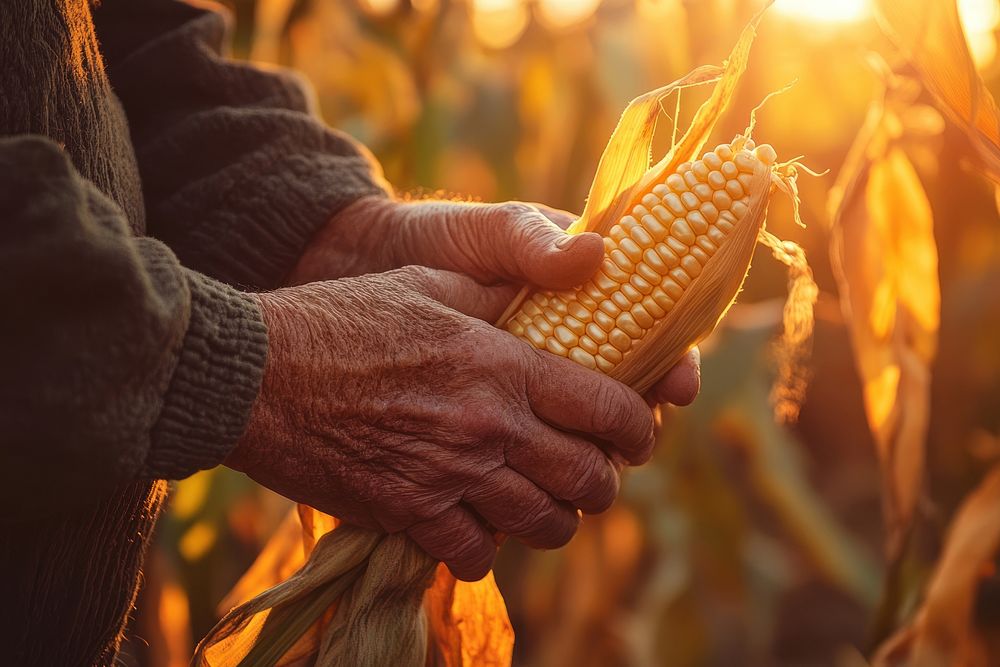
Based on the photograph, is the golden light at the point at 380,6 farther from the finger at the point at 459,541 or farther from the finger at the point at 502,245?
the finger at the point at 459,541

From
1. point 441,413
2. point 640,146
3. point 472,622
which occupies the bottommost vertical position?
point 472,622

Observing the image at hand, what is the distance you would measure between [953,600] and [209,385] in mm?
1377

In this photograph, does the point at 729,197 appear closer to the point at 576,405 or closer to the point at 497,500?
the point at 576,405

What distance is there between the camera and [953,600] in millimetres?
1642

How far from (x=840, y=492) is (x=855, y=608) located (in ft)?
1.75

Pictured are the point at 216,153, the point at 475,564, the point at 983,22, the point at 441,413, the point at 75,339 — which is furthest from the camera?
the point at 983,22

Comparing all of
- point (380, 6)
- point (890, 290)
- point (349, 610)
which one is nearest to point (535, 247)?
point (349, 610)

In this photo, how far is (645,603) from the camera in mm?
2713

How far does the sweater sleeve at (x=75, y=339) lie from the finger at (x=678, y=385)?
67 centimetres

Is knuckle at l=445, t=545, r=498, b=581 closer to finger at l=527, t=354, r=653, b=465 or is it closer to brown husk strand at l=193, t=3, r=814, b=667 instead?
brown husk strand at l=193, t=3, r=814, b=667

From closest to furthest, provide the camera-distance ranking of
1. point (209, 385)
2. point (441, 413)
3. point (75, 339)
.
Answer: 1. point (75, 339)
2. point (209, 385)
3. point (441, 413)

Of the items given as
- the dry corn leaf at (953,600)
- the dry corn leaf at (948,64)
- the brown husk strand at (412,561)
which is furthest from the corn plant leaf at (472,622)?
the dry corn leaf at (948,64)

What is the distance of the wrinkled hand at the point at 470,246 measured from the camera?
120 centimetres

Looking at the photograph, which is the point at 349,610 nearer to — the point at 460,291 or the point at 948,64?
the point at 460,291
